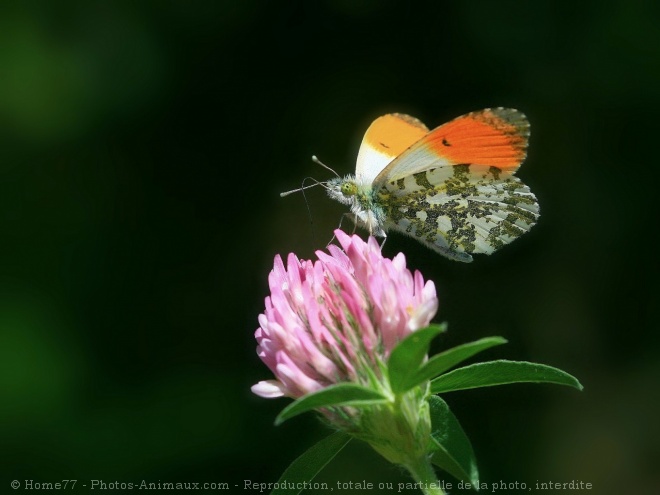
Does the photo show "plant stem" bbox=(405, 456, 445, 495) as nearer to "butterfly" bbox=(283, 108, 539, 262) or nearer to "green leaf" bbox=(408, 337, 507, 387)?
"green leaf" bbox=(408, 337, 507, 387)

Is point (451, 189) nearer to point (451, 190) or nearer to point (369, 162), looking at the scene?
point (451, 190)

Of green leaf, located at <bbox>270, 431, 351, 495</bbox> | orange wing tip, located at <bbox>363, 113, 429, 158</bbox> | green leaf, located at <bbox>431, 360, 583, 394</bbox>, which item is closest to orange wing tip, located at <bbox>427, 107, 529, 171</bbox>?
orange wing tip, located at <bbox>363, 113, 429, 158</bbox>

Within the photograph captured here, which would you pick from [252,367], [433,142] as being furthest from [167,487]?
[433,142]

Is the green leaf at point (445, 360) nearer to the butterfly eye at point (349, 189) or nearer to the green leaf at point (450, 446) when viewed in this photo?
the green leaf at point (450, 446)

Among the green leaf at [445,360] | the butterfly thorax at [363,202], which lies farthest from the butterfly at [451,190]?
the green leaf at [445,360]

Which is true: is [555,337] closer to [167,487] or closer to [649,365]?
[649,365]

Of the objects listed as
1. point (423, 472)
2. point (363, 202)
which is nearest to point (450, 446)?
point (423, 472)
